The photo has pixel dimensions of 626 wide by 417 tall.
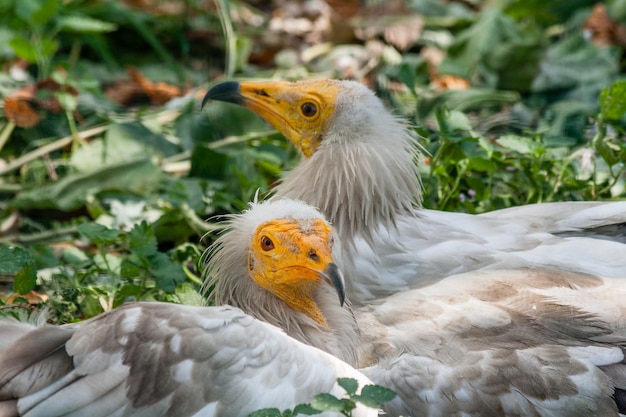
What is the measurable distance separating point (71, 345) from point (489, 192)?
2101mm

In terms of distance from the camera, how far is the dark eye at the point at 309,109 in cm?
373

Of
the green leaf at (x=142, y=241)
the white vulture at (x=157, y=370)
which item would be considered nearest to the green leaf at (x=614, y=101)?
the green leaf at (x=142, y=241)

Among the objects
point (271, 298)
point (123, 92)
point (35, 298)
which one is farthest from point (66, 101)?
point (271, 298)

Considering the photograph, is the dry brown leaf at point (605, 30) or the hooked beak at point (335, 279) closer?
the hooked beak at point (335, 279)

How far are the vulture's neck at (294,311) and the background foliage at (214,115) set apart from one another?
14.1 inches

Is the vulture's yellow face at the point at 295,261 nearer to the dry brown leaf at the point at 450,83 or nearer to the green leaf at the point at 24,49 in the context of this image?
the green leaf at the point at 24,49

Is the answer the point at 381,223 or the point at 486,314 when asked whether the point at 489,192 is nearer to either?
the point at 381,223

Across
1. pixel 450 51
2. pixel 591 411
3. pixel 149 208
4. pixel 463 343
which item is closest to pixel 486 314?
pixel 463 343

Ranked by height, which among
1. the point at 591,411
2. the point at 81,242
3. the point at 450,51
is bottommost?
the point at 81,242

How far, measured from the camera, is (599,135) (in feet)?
13.3

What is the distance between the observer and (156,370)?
8.52 ft

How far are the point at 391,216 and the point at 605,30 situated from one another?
3.10 metres

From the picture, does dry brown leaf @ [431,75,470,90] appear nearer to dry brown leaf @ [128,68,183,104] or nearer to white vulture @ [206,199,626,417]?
dry brown leaf @ [128,68,183,104]

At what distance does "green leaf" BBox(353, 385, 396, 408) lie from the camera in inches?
94.2
